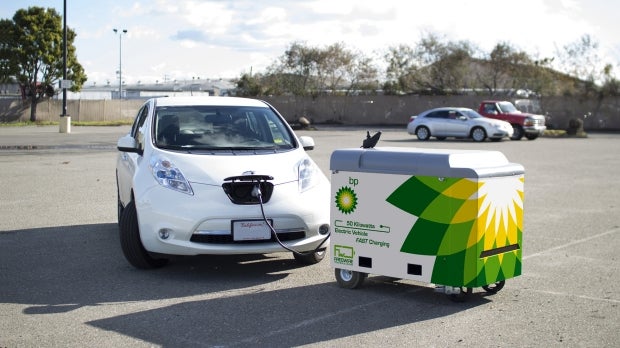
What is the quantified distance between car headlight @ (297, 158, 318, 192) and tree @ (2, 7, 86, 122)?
46.6 m

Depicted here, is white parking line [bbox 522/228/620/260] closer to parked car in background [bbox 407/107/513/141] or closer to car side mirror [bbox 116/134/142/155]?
car side mirror [bbox 116/134/142/155]

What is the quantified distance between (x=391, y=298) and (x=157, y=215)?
88.0 inches

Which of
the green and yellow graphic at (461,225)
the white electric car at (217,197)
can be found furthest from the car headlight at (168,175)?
the green and yellow graphic at (461,225)

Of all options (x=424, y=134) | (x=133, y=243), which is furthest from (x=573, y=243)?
(x=424, y=134)

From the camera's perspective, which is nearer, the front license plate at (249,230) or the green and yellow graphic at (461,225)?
the green and yellow graphic at (461,225)

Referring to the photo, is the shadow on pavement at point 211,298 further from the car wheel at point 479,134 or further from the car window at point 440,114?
the car window at point 440,114

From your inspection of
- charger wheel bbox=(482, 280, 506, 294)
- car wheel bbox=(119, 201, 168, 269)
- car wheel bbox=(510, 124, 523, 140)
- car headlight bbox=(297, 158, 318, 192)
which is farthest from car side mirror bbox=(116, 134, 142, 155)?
car wheel bbox=(510, 124, 523, 140)

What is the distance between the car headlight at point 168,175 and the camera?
24.9ft

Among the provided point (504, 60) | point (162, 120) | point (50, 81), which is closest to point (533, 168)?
point (162, 120)

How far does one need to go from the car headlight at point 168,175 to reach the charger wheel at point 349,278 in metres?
1.52

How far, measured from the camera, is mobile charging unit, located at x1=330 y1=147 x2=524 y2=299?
6.45 meters

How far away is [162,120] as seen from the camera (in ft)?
28.7

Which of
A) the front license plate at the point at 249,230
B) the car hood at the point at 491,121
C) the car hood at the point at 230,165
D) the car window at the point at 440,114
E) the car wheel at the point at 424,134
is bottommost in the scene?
the car wheel at the point at 424,134

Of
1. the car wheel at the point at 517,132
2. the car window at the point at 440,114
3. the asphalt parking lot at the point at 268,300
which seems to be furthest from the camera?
the car wheel at the point at 517,132
